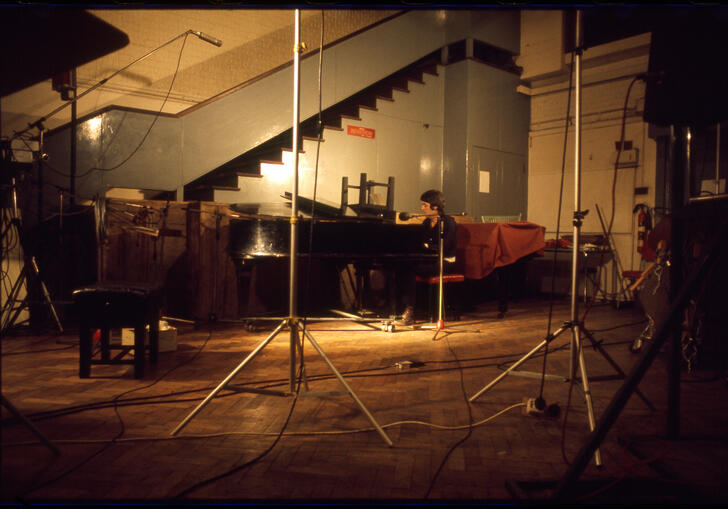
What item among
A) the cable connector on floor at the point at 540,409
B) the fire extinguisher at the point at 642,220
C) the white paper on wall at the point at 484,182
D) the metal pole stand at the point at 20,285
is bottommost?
the cable connector on floor at the point at 540,409

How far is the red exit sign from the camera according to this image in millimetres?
6117

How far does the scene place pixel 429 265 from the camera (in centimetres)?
494

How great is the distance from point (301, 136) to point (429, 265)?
2201mm

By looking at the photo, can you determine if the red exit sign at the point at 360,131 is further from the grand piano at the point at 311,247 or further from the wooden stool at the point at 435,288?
the wooden stool at the point at 435,288

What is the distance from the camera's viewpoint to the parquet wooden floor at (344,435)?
1473 mm

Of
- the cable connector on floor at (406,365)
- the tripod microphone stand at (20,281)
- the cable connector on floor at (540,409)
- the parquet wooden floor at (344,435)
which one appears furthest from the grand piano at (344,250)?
the tripod microphone stand at (20,281)

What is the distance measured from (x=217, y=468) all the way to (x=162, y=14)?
5.83m

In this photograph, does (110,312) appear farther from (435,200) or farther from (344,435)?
(435,200)

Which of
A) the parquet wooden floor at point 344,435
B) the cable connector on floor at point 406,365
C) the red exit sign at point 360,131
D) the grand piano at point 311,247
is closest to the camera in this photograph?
the parquet wooden floor at point 344,435

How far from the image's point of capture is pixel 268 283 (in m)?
5.24

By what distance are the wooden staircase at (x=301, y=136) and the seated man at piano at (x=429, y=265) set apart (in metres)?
1.47

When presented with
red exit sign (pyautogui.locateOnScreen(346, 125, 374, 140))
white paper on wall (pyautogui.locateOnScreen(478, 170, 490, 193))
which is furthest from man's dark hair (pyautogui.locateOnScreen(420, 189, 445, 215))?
white paper on wall (pyautogui.locateOnScreen(478, 170, 490, 193))

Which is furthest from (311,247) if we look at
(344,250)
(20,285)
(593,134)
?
(593,134)

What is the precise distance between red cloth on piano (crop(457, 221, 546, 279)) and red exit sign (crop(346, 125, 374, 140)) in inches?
71.8
